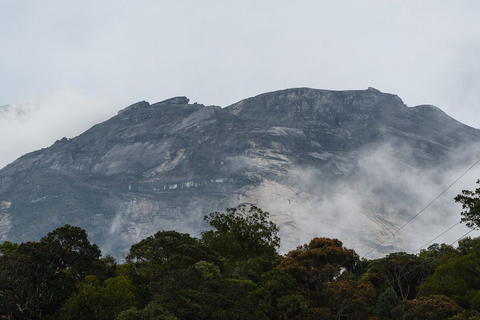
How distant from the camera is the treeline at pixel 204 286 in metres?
46.2

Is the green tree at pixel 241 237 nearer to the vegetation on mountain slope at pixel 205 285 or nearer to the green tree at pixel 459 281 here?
the vegetation on mountain slope at pixel 205 285

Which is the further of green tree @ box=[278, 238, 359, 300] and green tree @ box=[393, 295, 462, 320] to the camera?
green tree @ box=[278, 238, 359, 300]

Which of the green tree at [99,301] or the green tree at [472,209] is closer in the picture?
the green tree at [99,301]

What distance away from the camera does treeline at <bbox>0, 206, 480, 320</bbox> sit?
46.2 meters

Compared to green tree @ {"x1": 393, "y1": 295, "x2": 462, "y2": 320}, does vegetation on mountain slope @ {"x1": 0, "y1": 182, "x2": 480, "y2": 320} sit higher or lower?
higher

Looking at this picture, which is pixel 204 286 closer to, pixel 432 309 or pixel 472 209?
pixel 432 309

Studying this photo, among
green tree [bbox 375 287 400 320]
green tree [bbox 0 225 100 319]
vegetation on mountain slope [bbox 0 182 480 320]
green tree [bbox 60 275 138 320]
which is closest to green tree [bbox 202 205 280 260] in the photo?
vegetation on mountain slope [bbox 0 182 480 320]

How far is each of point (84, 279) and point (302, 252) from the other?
33.5m

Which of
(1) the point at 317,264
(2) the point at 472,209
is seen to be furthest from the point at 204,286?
(2) the point at 472,209

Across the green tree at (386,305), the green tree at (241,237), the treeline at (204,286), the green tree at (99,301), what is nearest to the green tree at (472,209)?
the treeline at (204,286)

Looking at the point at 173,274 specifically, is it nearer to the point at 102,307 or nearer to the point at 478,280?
the point at 102,307

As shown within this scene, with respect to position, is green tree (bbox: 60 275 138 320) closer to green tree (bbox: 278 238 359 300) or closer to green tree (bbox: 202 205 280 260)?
green tree (bbox: 278 238 359 300)

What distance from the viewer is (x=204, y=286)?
170 feet

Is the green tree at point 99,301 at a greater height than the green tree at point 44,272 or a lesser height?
lesser
